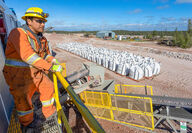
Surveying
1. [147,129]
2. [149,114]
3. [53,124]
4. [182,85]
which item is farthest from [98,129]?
[182,85]

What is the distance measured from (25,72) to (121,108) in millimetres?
3215

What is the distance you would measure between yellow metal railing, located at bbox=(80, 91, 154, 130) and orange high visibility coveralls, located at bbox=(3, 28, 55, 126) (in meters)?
2.29

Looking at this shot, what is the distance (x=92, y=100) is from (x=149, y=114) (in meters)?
2.04

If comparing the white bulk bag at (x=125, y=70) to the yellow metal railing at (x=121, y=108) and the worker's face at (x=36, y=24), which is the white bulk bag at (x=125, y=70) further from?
the worker's face at (x=36, y=24)

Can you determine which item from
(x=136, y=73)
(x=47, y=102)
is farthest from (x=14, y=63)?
(x=136, y=73)

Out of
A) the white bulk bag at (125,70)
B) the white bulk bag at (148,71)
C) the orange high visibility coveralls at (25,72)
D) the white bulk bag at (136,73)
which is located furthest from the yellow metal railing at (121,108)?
the white bulk bag at (148,71)

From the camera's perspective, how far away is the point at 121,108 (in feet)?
13.3

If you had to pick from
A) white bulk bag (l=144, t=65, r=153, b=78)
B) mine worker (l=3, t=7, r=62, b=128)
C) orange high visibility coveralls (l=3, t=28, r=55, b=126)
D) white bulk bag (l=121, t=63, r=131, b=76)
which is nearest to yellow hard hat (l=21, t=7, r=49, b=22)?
mine worker (l=3, t=7, r=62, b=128)

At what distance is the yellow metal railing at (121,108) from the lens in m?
3.82

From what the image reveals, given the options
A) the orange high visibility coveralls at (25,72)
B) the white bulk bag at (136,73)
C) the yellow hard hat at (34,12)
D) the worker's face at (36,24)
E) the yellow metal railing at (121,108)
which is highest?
the yellow hard hat at (34,12)

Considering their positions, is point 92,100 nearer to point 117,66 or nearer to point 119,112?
point 119,112

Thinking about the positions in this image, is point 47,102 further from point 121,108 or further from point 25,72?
point 121,108

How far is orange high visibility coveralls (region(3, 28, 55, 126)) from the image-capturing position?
1.74 metres

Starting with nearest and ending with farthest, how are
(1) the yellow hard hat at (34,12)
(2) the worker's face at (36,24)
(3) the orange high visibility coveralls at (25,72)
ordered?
1. (3) the orange high visibility coveralls at (25,72)
2. (1) the yellow hard hat at (34,12)
3. (2) the worker's face at (36,24)
